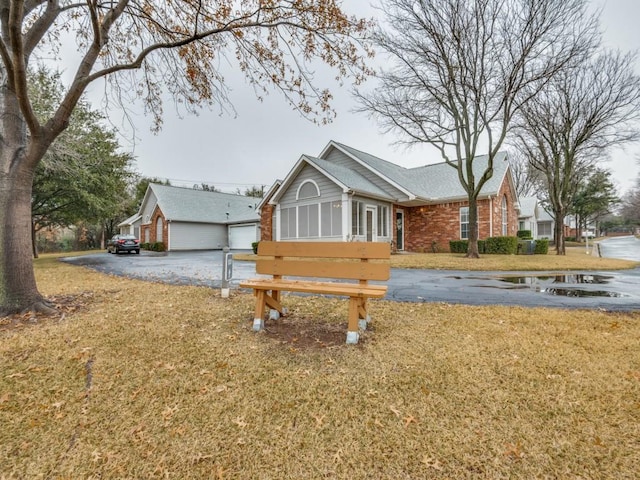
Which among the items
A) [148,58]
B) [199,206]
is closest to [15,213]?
[148,58]

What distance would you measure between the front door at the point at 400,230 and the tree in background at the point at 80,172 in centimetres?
1702

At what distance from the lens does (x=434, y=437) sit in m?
2.23

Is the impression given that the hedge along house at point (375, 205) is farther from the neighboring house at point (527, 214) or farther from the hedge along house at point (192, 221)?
the hedge along house at point (192, 221)

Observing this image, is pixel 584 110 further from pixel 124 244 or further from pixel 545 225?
pixel 545 225

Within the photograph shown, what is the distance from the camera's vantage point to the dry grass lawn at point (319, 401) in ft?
6.73

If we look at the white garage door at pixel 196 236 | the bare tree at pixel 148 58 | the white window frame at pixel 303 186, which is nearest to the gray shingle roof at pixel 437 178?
the white window frame at pixel 303 186

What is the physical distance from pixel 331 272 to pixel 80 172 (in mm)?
17523

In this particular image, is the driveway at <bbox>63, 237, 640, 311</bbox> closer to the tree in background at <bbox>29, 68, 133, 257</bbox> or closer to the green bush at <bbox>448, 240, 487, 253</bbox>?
the green bush at <bbox>448, 240, 487, 253</bbox>

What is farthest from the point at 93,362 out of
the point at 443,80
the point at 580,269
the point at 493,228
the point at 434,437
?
the point at 493,228

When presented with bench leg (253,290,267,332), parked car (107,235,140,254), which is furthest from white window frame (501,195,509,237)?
parked car (107,235,140,254)

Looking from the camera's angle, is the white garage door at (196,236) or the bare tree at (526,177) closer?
the white garage door at (196,236)

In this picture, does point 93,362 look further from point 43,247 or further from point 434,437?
point 43,247

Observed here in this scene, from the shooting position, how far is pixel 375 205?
17.6m

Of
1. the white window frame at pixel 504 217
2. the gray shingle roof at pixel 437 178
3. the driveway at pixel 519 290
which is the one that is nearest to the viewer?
the driveway at pixel 519 290
